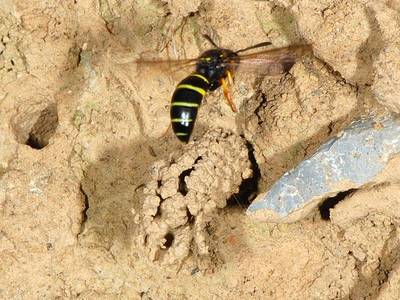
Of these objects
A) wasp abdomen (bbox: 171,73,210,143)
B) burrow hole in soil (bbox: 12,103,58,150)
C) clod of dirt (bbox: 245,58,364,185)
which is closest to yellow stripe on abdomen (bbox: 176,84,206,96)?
wasp abdomen (bbox: 171,73,210,143)

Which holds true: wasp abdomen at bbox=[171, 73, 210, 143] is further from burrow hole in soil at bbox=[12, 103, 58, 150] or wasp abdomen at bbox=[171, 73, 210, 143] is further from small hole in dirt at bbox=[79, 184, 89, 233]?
burrow hole in soil at bbox=[12, 103, 58, 150]

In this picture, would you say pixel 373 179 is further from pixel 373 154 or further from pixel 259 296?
pixel 259 296

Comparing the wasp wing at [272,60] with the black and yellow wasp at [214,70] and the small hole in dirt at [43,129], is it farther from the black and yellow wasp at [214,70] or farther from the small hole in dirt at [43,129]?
the small hole in dirt at [43,129]

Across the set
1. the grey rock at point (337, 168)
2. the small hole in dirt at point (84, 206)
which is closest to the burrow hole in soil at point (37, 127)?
the small hole in dirt at point (84, 206)

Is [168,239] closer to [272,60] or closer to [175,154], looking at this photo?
[175,154]

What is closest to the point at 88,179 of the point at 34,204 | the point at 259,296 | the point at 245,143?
the point at 34,204
